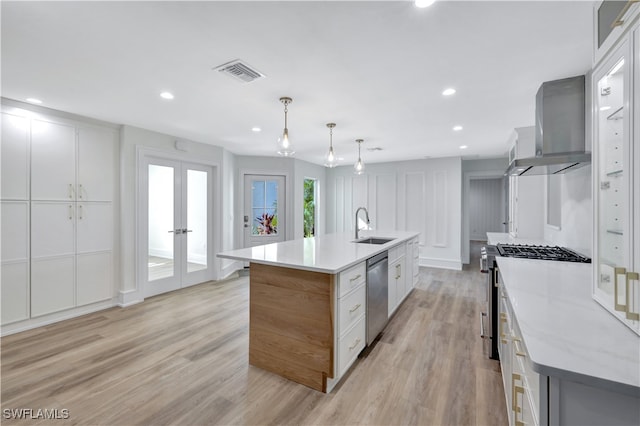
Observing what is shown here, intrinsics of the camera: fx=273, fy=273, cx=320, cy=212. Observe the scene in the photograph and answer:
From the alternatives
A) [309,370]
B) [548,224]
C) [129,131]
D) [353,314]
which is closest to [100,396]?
[309,370]

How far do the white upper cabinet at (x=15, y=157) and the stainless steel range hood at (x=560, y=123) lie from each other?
489 centimetres

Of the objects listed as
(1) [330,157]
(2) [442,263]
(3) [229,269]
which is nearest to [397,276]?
(1) [330,157]

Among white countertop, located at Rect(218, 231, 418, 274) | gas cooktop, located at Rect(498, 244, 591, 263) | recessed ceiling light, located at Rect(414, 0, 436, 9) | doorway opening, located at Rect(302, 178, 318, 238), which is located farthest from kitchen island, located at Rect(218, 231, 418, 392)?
doorway opening, located at Rect(302, 178, 318, 238)

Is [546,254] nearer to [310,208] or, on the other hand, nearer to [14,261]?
[14,261]

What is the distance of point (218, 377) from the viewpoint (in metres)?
2.17

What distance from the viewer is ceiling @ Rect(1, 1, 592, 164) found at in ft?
5.20

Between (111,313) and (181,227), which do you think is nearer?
(111,313)

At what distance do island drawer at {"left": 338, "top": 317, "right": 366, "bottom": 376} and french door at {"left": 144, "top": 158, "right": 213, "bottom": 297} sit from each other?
3.36 metres

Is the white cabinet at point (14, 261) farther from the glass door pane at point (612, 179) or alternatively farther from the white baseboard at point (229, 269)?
the glass door pane at point (612, 179)

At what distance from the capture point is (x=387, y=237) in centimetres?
386

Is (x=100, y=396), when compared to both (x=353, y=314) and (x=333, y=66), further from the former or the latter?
(x=333, y=66)

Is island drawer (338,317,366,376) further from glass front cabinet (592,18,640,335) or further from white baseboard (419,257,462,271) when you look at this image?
white baseboard (419,257,462,271)

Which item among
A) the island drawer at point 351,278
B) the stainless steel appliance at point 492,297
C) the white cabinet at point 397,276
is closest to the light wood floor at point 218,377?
the stainless steel appliance at point 492,297

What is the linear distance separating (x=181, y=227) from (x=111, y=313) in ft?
5.01
